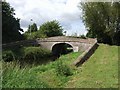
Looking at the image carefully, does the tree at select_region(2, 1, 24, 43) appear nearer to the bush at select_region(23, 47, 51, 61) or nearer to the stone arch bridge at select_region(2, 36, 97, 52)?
the stone arch bridge at select_region(2, 36, 97, 52)

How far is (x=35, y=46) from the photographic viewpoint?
5578 centimetres

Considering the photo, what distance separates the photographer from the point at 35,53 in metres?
50.6

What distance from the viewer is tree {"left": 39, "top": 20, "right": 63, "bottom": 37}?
240 ft

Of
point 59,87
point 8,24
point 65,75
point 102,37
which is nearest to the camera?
point 59,87

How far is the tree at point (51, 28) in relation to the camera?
7300cm

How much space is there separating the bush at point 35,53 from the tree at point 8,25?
6.76 metres

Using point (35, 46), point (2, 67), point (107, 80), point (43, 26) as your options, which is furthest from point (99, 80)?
point (43, 26)

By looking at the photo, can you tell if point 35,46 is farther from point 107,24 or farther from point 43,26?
point 43,26

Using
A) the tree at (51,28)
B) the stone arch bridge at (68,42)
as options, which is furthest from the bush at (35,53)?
the tree at (51,28)

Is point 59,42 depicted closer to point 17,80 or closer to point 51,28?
point 51,28

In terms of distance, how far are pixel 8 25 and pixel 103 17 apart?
15.5 meters

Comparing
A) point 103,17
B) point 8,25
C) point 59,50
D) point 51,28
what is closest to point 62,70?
point 103,17

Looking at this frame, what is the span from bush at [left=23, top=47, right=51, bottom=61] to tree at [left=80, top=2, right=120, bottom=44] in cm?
794

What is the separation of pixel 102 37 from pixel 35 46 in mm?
10319
